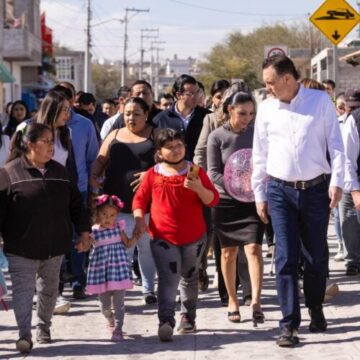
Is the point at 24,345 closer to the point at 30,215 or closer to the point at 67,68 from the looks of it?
the point at 30,215

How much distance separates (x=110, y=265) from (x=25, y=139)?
1.24 m

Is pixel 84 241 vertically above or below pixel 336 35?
below

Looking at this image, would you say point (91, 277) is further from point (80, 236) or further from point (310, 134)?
point (310, 134)

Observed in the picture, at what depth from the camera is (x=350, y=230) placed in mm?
11523

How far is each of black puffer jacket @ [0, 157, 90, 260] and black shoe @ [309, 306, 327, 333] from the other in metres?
2.01

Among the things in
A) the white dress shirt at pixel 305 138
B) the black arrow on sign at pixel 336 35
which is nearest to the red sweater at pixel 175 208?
the white dress shirt at pixel 305 138

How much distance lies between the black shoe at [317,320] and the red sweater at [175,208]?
1.06 meters

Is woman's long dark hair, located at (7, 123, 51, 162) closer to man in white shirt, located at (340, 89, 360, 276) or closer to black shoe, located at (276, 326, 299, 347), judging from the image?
black shoe, located at (276, 326, 299, 347)

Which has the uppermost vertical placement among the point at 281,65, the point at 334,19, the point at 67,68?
the point at 67,68

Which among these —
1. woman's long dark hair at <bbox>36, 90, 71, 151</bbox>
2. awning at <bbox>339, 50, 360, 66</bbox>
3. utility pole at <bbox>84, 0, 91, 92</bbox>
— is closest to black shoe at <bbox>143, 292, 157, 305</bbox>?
woman's long dark hair at <bbox>36, 90, 71, 151</bbox>

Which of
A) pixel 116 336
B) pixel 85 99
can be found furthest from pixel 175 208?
pixel 85 99

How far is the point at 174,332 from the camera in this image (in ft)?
27.0

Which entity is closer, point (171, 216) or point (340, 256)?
point (171, 216)

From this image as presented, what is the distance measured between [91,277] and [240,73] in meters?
71.3
